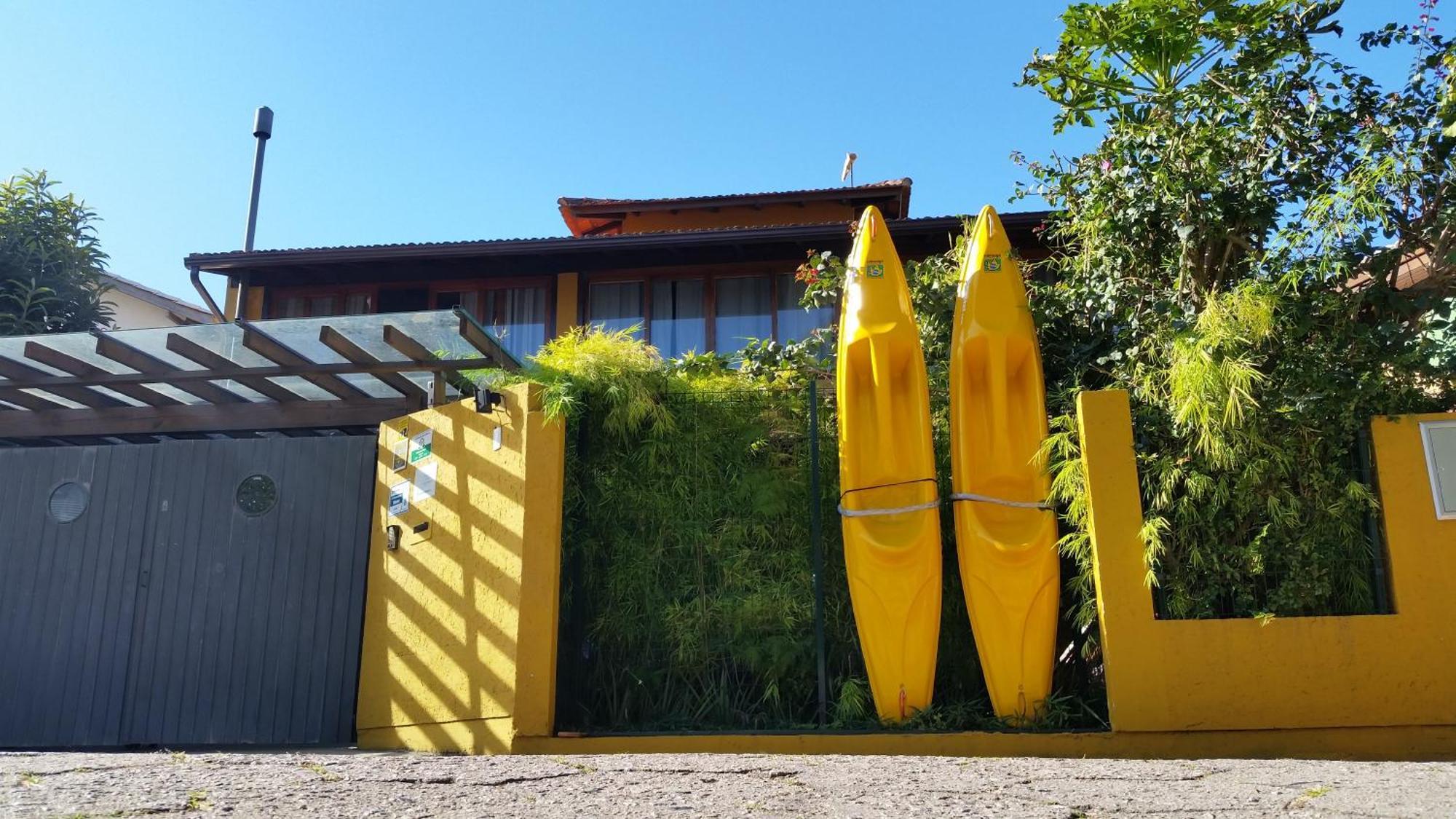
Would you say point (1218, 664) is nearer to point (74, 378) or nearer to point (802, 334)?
point (802, 334)

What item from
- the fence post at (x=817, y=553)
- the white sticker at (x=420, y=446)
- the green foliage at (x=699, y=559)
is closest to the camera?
the fence post at (x=817, y=553)

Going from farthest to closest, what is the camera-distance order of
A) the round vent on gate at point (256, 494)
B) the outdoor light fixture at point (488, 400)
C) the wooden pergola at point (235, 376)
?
the round vent on gate at point (256, 494) < the wooden pergola at point (235, 376) < the outdoor light fixture at point (488, 400)

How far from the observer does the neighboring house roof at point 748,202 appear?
11.6 m

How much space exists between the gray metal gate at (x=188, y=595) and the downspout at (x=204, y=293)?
390 centimetres

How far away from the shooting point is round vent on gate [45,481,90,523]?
6.92 metres

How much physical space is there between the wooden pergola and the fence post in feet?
5.99

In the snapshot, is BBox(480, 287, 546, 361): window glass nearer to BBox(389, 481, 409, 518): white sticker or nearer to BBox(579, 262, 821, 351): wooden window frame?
BBox(579, 262, 821, 351): wooden window frame

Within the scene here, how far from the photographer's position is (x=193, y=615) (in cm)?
657

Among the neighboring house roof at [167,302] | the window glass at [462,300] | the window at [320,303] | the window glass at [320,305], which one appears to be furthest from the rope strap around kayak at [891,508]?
the neighboring house roof at [167,302]

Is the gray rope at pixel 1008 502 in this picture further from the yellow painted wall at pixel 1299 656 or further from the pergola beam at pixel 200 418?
the pergola beam at pixel 200 418

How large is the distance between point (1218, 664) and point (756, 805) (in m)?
2.66

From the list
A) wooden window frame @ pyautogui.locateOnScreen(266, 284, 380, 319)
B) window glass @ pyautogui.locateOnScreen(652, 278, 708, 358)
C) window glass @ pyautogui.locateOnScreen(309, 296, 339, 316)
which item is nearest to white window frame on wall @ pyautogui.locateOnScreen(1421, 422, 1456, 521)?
window glass @ pyautogui.locateOnScreen(652, 278, 708, 358)

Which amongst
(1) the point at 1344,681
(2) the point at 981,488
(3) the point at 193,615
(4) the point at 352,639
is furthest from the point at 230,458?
(1) the point at 1344,681

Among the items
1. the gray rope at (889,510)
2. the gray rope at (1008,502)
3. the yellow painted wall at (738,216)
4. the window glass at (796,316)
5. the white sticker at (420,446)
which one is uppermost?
the yellow painted wall at (738,216)
